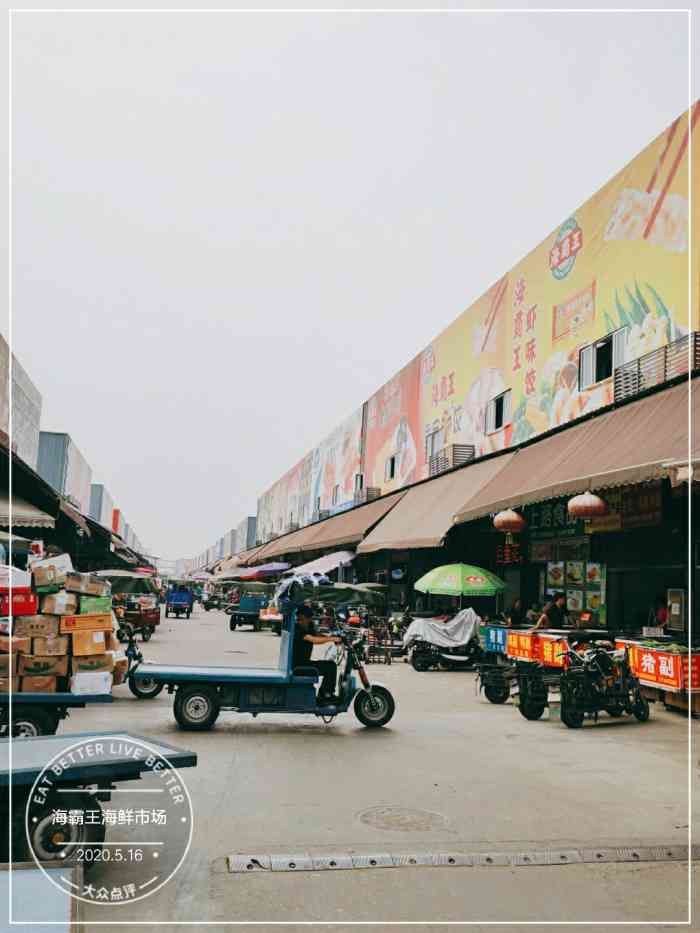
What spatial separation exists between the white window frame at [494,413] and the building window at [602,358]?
419cm

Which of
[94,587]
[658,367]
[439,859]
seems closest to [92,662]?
[94,587]

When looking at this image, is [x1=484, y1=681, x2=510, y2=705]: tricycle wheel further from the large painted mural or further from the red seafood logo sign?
the red seafood logo sign

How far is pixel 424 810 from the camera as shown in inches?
281

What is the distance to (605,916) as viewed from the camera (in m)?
4.93

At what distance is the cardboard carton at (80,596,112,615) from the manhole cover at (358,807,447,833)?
15.4 ft

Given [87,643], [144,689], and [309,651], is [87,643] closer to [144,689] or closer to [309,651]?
[309,651]

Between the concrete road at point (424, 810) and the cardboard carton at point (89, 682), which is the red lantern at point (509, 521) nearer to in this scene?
the concrete road at point (424, 810)

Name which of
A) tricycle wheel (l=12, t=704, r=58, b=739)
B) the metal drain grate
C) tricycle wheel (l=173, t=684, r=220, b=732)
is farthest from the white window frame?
the metal drain grate

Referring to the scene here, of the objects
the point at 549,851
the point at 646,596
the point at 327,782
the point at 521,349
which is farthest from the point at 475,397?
the point at 549,851

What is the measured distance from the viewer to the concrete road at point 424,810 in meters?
5.03

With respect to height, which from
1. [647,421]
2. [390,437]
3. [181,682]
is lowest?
[181,682]

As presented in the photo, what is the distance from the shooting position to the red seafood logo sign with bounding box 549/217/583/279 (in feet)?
62.2

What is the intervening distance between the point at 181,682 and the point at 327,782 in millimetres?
3300

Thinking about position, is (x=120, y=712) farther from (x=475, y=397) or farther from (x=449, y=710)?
(x=475, y=397)
